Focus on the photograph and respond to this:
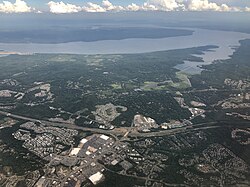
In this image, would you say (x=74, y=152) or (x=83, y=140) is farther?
(x=83, y=140)

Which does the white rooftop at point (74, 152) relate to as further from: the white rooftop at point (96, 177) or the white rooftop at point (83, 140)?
the white rooftop at point (96, 177)

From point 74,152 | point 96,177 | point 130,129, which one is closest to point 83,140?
point 74,152

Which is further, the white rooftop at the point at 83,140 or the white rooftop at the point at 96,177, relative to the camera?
the white rooftop at the point at 83,140

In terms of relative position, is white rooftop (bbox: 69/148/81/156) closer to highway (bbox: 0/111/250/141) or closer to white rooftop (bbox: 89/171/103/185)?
white rooftop (bbox: 89/171/103/185)

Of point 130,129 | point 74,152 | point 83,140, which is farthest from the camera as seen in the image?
point 130,129

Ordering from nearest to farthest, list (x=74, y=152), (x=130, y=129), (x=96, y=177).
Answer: (x=96, y=177) < (x=74, y=152) < (x=130, y=129)

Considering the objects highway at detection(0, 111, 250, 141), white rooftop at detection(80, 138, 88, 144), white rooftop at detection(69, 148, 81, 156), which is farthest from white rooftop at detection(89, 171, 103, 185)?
highway at detection(0, 111, 250, 141)

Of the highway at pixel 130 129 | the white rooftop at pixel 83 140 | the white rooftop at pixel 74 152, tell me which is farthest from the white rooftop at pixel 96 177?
the highway at pixel 130 129

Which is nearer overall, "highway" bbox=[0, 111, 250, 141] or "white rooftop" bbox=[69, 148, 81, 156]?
"white rooftop" bbox=[69, 148, 81, 156]

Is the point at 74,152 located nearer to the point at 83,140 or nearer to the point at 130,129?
the point at 83,140

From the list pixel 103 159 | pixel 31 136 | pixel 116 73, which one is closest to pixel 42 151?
pixel 31 136

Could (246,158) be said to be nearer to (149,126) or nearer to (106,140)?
(149,126)
